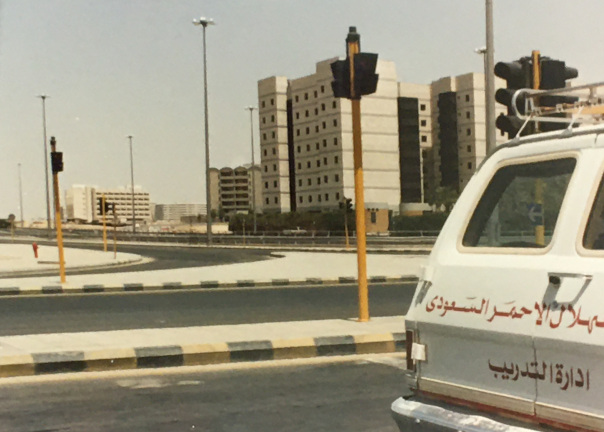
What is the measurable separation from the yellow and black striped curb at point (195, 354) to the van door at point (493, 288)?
5.14 metres

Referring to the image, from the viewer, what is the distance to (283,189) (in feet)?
392

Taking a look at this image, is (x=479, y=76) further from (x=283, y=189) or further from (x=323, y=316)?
(x=323, y=316)

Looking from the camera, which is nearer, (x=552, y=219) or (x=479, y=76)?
(x=552, y=219)

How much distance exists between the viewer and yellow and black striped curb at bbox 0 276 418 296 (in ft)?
58.1

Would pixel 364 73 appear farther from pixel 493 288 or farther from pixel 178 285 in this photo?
pixel 178 285

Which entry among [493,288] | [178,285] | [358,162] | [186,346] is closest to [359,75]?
[358,162]

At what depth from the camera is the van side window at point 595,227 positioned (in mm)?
2953

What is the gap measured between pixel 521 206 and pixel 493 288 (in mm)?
426

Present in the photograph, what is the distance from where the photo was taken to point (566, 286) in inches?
116

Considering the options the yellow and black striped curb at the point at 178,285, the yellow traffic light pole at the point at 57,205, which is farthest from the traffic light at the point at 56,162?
the yellow and black striped curb at the point at 178,285

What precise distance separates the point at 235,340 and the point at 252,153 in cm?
7195

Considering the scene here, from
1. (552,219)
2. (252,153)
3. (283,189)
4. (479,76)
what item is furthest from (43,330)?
(479,76)

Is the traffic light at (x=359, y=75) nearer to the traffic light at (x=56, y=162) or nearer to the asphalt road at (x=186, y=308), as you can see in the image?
the asphalt road at (x=186, y=308)

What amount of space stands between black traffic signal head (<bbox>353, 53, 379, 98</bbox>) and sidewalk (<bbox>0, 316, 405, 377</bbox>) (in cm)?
322
